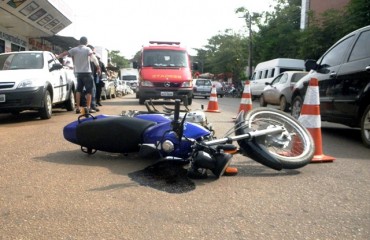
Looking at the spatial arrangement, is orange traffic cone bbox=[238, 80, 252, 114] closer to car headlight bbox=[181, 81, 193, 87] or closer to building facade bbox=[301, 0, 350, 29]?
car headlight bbox=[181, 81, 193, 87]

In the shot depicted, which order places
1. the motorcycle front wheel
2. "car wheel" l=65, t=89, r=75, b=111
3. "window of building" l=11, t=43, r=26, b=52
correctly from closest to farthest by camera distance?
the motorcycle front wheel
"car wheel" l=65, t=89, r=75, b=111
"window of building" l=11, t=43, r=26, b=52

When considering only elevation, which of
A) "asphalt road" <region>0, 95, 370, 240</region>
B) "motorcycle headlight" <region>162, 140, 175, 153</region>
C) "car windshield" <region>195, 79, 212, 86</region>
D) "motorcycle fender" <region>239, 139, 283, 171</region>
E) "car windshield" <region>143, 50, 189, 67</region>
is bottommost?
"asphalt road" <region>0, 95, 370, 240</region>

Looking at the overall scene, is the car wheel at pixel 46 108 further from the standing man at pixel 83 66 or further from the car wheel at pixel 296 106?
the car wheel at pixel 296 106

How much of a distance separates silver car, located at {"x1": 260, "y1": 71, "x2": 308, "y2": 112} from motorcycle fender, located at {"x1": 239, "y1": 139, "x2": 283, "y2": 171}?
8677 mm

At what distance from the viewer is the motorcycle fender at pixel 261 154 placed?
413cm

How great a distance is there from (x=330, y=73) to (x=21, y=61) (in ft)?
20.9

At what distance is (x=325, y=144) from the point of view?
6414mm

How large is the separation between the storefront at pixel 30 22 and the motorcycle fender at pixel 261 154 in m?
15.4

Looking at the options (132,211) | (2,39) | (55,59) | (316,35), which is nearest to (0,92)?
(55,59)

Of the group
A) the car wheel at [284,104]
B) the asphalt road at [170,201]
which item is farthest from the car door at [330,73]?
the car wheel at [284,104]

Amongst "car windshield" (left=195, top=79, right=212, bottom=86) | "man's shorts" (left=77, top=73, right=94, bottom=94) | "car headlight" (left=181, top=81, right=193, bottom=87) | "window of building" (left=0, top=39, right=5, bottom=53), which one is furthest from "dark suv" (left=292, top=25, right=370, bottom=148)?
"car windshield" (left=195, top=79, right=212, bottom=86)

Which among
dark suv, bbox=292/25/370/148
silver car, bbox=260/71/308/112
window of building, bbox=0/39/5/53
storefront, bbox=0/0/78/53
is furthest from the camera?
window of building, bbox=0/39/5/53

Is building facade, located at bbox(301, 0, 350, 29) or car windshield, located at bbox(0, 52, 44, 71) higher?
building facade, located at bbox(301, 0, 350, 29)

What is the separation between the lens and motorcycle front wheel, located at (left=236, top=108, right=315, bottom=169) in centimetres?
432
